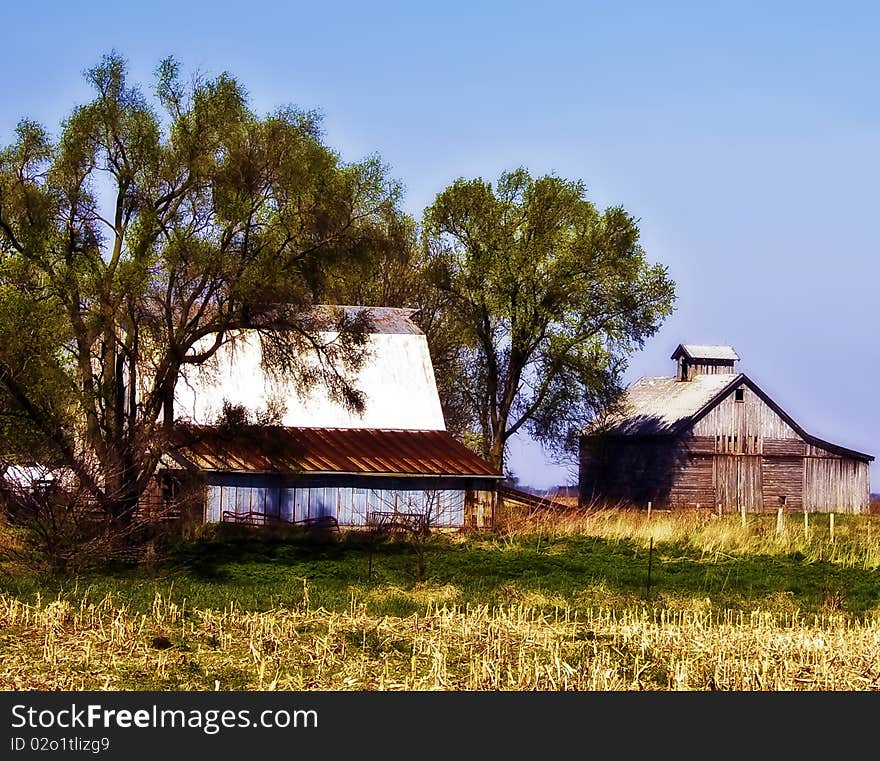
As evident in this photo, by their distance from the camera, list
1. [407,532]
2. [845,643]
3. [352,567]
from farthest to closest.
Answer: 1. [407,532]
2. [352,567]
3. [845,643]

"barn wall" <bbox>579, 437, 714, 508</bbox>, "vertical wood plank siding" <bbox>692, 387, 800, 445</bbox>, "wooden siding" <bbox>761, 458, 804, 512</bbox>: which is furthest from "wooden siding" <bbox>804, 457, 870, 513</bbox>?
"barn wall" <bbox>579, 437, 714, 508</bbox>

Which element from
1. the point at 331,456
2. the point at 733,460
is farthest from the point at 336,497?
the point at 733,460

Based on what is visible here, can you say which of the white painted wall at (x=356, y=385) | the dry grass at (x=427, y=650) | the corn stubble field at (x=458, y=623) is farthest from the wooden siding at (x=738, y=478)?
the dry grass at (x=427, y=650)

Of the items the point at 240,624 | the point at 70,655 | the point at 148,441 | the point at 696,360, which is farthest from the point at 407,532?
the point at 696,360

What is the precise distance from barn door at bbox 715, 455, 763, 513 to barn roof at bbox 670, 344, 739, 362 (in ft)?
25.2

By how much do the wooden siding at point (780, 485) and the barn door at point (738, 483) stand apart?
12.2 inches

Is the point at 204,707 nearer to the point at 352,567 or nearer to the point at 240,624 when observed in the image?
the point at 240,624

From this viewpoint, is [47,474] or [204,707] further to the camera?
[47,474]

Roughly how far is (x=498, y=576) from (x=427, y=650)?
1068 cm

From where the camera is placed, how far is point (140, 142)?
35125mm

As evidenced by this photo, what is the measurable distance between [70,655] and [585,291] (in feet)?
136

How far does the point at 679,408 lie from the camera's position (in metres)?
61.4

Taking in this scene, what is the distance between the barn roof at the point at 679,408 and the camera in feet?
196

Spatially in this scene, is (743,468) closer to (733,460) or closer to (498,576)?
(733,460)
